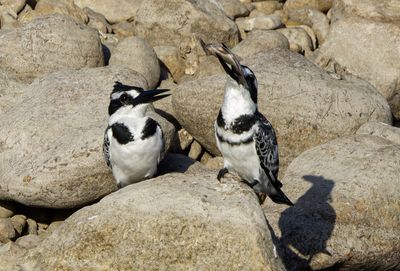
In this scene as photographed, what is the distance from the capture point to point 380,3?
13.9 metres

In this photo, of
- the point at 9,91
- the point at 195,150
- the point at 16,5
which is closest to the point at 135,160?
the point at 195,150

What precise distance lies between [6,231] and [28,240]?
265mm

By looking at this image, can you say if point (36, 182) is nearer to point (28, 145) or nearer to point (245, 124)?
point (28, 145)

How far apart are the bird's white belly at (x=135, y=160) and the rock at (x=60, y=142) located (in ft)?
1.83

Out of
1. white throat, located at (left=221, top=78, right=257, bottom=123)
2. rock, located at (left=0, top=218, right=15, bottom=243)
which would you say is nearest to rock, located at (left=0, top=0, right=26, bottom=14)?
rock, located at (left=0, top=218, right=15, bottom=243)

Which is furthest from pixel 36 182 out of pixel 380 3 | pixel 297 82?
pixel 380 3

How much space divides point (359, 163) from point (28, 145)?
3542mm

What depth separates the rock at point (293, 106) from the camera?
10.1 metres

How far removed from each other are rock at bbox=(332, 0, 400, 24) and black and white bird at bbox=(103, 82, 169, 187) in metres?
6.22

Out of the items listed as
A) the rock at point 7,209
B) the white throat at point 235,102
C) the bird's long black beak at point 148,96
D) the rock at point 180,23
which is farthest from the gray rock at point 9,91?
the white throat at point 235,102

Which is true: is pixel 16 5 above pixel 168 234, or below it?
below

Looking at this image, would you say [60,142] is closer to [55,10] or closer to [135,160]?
[135,160]

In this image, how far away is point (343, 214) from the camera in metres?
8.67

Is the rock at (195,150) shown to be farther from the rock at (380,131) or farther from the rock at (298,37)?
the rock at (298,37)
